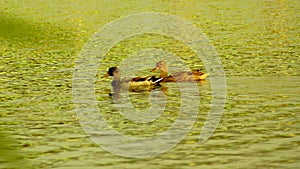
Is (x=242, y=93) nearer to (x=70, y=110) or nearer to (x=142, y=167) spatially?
(x=70, y=110)

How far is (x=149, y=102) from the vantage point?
65.3 ft

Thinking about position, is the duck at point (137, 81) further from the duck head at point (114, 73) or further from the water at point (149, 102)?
the water at point (149, 102)

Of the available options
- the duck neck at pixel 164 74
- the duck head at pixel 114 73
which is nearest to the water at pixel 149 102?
the duck head at pixel 114 73

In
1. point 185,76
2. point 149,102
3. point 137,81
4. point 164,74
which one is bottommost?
point 149,102

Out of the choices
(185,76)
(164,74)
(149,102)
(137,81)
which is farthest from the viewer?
(164,74)

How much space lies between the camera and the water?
6470mm

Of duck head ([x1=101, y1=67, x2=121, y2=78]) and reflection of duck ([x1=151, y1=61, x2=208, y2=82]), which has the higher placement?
duck head ([x1=101, y1=67, x2=121, y2=78])

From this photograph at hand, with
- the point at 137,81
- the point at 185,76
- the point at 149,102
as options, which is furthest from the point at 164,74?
the point at 149,102

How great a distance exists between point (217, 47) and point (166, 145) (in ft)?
59.6

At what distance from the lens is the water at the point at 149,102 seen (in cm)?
647

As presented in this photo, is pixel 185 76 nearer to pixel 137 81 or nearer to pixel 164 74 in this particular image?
pixel 164 74

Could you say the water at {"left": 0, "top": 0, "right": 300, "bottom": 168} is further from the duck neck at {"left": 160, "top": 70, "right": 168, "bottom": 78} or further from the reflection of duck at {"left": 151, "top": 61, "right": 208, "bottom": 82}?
the duck neck at {"left": 160, "top": 70, "right": 168, "bottom": 78}

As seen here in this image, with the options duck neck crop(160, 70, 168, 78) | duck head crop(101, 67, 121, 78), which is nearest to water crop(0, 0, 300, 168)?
duck head crop(101, 67, 121, 78)

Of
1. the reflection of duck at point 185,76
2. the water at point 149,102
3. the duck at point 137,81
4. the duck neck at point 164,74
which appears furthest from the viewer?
the duck neck at point 164,74
